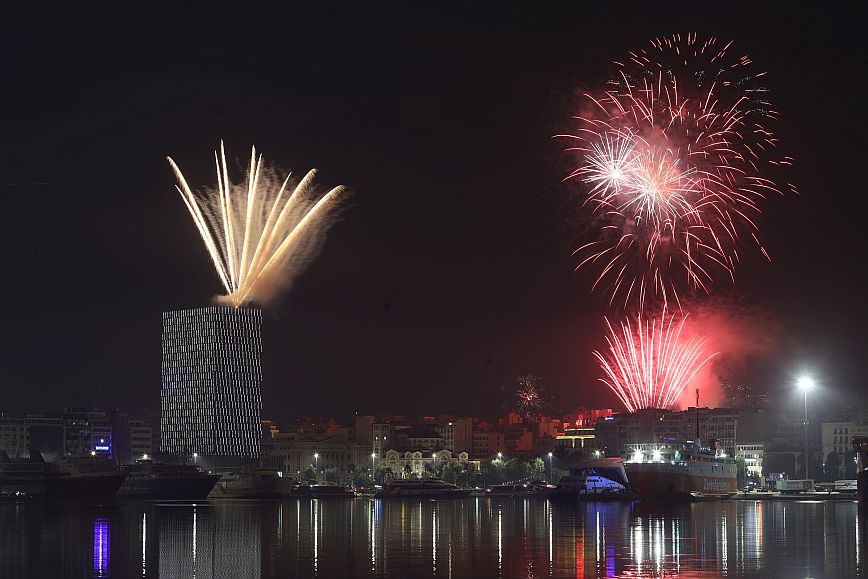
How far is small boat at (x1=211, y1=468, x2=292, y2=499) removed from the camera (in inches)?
6363

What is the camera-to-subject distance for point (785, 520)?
273 feet

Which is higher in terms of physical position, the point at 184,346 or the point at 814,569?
the point at 184,346

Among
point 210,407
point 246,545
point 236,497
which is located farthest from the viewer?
point 210,407

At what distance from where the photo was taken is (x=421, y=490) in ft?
549

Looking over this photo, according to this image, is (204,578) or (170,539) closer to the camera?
(204,578)

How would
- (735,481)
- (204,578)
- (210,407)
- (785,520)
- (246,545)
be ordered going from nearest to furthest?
(204,578) < (246,545) < (785,520) < (735,481) < (210,407)

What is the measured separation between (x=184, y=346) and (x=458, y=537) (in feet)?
444

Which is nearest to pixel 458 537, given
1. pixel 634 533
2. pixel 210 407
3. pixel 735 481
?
pixel 634 533

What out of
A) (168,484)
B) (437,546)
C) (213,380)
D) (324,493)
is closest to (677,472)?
(324,493)

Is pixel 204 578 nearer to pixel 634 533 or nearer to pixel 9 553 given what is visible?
pixel 9 553

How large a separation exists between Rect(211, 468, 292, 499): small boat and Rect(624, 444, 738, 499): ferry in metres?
45.3

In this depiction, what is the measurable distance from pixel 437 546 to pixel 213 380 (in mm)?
139908

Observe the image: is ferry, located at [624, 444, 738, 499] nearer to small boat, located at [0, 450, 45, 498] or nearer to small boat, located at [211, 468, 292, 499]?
small boat, located at [211, 468, 292, 499]

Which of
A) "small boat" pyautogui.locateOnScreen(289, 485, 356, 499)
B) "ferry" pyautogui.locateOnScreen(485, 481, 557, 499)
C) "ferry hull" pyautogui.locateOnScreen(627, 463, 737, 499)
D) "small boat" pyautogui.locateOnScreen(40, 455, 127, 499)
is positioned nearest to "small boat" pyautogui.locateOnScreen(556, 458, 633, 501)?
"ferry hull" pyautogui.locateOnScreen(627, 463, 737, 499)
